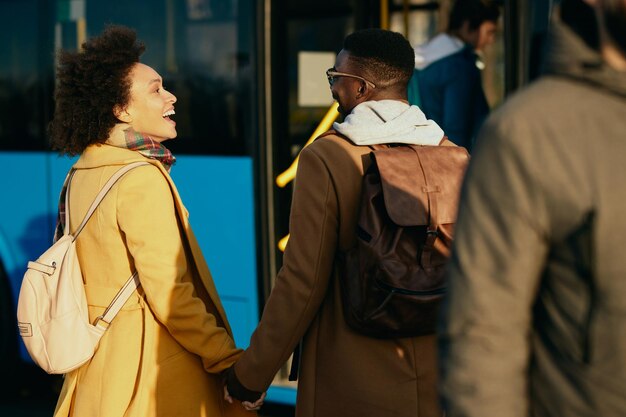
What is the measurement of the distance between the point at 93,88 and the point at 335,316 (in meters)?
1.00

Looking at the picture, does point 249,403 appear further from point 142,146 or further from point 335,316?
point 142,146

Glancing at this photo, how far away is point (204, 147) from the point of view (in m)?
5.69

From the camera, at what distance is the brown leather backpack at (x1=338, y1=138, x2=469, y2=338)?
271 cm

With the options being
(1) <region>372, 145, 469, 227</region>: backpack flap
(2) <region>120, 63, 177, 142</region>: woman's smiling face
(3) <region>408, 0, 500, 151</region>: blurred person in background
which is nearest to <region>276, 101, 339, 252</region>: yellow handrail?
(3) <region>408, 0, 500, 151</region>: blurred person in background

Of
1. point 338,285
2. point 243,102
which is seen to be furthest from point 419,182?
point 243,102

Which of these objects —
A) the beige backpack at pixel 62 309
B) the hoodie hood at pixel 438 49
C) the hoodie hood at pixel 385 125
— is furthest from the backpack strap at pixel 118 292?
the hoodie hood at pixel 438 49

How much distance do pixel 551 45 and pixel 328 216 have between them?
116cm

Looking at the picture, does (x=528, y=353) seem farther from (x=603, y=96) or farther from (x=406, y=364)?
(x=406, y=364)

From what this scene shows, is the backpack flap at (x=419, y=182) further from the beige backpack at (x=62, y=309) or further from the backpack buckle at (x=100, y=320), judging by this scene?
the backpack buckle at (x=100, y=320)

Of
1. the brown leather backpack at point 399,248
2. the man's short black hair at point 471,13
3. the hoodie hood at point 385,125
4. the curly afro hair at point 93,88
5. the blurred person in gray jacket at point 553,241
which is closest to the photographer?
the blurred person in gray jacket at point 553,241

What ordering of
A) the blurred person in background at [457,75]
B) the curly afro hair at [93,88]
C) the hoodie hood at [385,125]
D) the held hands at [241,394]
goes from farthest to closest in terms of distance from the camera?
the blurred person in background at [457,75] < the curly afro hair at [93,88] < the held hands at [241,394] < the hoodie hood at [385,125]

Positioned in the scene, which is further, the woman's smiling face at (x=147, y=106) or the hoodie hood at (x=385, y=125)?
the woman's smiling face at (x=147, y=106)

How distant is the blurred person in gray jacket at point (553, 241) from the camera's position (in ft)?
5.41

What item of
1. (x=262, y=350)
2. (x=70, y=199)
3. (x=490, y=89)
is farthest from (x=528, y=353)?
(x=490, y=89)
